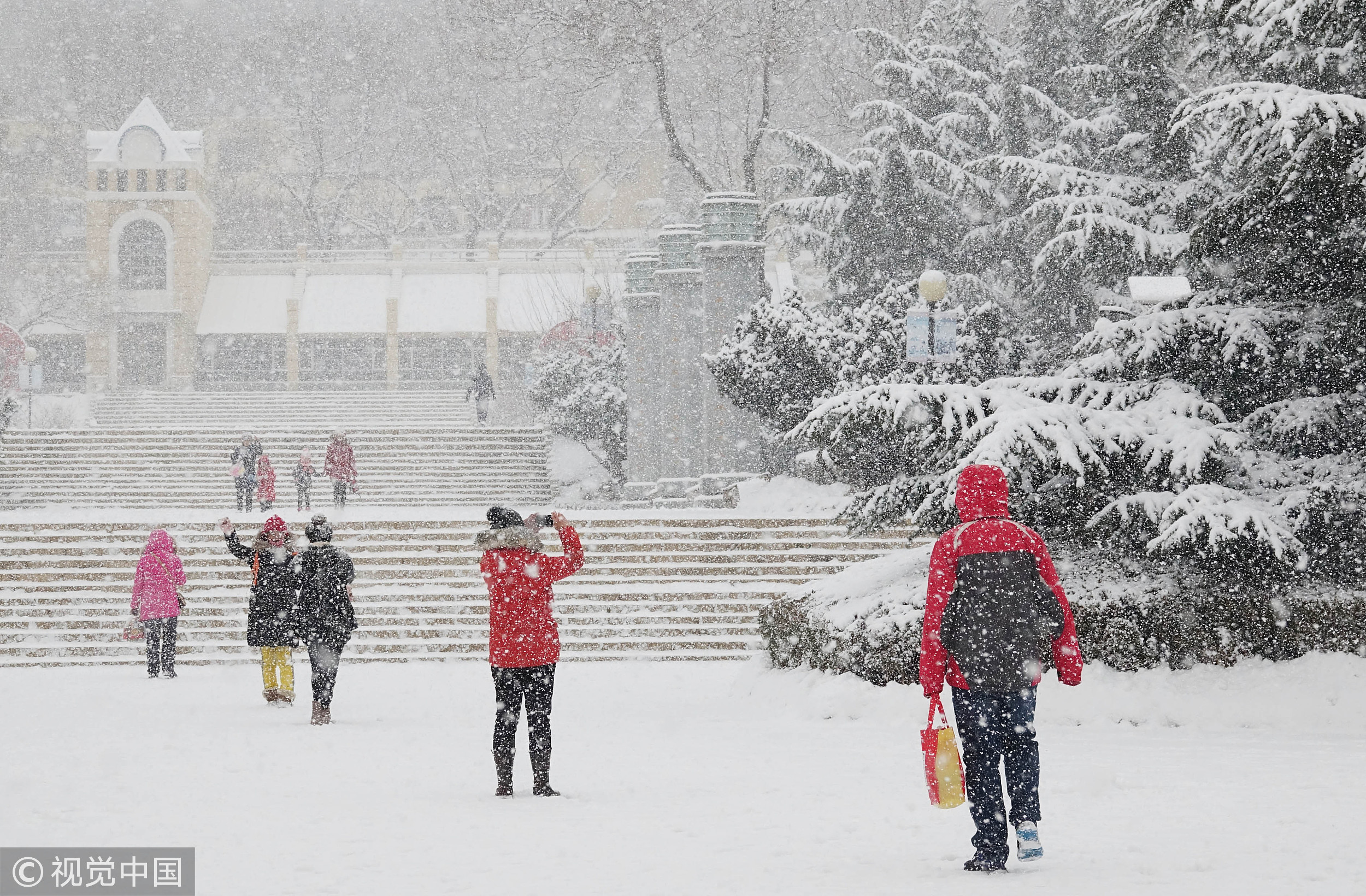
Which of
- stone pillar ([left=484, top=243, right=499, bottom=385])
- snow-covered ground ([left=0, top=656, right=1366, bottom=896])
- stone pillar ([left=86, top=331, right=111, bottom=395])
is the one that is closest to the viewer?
snow-covered ground ([left=0, top=656, right=1366, bottom=896])

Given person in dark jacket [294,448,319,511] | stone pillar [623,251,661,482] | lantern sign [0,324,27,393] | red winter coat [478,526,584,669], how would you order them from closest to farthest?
1. red winter coat [478,526,584,669]
2. person in dark jacket [294,448,319,511]
3. stone pillar [623,251,661,482]
4. lantern sign [0,324,27,393]

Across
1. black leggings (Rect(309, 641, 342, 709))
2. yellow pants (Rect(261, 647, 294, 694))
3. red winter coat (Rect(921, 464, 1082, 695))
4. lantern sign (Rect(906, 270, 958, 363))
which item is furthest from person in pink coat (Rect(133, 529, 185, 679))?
red winter coat (Rect(921, 464, 1082, 695))

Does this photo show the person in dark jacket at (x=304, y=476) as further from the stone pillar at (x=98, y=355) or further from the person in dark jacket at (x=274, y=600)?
the stone pillar at (x=98, y=355)

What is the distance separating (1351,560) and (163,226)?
4744 cm

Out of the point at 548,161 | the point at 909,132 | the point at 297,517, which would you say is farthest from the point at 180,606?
the point at 548,161

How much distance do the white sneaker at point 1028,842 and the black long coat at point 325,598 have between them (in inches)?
254

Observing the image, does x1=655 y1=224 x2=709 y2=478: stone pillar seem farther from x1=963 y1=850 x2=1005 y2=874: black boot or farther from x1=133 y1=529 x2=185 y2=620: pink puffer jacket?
x1=963 y1=850 x2=1005 y2=874: black boot

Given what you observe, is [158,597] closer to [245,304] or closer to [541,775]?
[541,775]

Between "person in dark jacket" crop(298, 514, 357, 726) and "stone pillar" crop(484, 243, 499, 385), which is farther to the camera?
"stone pillar" crop(484, 243, 499, 385)

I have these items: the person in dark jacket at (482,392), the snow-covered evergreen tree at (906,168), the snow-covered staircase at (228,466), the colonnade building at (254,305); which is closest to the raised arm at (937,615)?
the snow-covered evergreen tree at (906,168)

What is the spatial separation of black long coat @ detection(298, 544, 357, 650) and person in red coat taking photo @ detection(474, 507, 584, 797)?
388cm

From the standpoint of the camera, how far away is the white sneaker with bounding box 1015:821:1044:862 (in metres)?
5.02

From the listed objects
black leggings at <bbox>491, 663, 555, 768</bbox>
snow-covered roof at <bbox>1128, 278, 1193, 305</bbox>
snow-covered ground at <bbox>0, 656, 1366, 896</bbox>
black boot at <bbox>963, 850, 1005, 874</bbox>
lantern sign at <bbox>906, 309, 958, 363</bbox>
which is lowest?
snow-covered ground at <bbox>0, 656, 1366, 896</bbox>

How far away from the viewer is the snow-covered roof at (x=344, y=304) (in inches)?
1970
